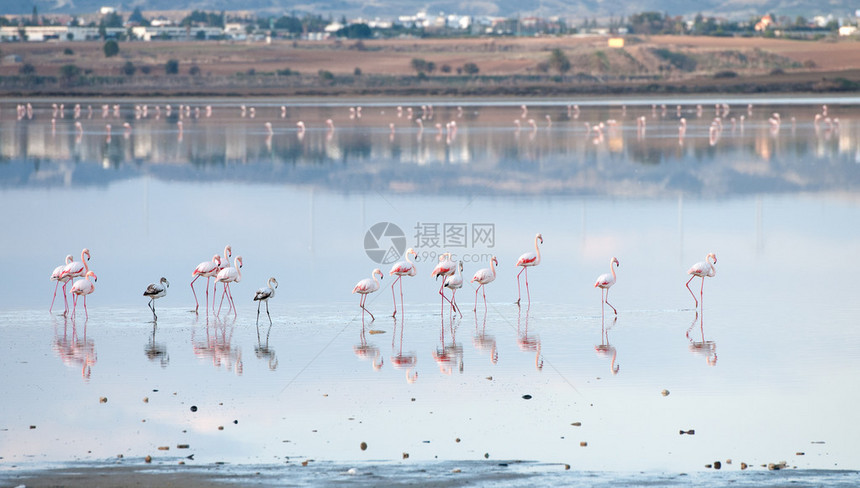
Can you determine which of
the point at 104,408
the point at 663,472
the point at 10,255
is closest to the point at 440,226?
the point at 10,255

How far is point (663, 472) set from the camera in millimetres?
7844

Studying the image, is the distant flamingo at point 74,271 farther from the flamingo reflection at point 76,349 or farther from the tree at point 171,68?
the tree at point 171,68

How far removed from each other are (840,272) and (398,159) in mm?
19065

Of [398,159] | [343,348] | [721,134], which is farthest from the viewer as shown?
[721,134]

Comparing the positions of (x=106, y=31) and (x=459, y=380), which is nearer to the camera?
(x=459, y=380)

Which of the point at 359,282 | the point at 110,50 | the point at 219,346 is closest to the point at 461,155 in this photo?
the point at 359,282

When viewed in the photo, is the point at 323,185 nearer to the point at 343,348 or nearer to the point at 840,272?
the point at 840,272

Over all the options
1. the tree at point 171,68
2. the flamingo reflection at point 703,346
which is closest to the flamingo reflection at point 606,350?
the flamingo reflection at point 703,346

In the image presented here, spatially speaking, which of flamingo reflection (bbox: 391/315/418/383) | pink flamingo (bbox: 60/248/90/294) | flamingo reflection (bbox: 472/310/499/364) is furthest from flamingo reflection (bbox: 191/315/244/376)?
flamingo reflection (bbox: 472/310/499/364)

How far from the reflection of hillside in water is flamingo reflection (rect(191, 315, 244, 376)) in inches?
514

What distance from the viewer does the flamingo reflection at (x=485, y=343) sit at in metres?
11.5

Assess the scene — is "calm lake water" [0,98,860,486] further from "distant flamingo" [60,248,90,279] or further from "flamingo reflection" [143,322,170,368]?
"distant flamingo" [60,248,90,279]

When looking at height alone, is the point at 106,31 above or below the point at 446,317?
above

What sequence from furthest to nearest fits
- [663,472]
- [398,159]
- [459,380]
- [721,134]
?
1. [721,134]
2. [398,159]
3. [459,380]
4. [663,472]
